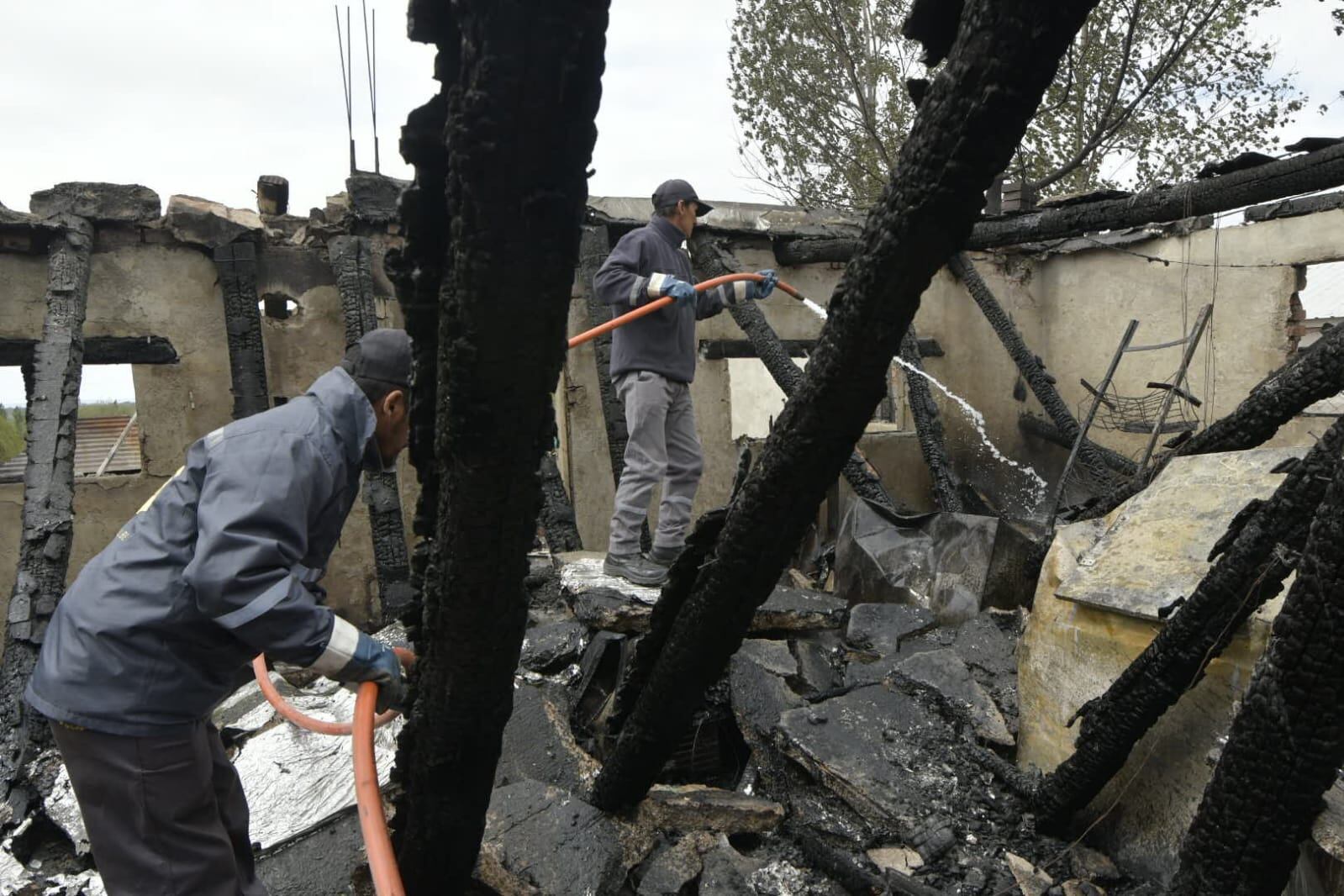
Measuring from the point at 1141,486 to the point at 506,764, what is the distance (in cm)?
307

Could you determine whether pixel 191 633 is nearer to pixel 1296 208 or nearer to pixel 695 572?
pixel 695 572

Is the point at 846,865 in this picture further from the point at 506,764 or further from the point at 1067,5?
the point at 1067,5

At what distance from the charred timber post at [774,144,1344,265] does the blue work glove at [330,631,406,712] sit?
2.85 meters

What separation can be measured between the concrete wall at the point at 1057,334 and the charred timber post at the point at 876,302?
5366 millimetres

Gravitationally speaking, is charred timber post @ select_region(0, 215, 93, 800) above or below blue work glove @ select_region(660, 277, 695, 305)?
below

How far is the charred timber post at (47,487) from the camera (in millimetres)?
3699

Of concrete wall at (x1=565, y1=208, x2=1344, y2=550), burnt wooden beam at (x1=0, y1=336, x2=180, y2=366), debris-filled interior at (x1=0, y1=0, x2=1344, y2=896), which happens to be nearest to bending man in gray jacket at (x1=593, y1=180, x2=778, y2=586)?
debris-filled interior at (x1=0, y1=0, x2=1344, y2=896)

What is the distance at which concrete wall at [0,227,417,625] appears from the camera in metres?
5.90

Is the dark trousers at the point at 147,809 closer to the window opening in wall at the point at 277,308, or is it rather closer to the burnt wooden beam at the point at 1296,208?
the window opening in wall at the point at 277,308

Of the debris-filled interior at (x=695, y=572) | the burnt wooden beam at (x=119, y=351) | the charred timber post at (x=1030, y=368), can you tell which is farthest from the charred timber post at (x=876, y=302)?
the charred timber post at (x=1030, y=368)

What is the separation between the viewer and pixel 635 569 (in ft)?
14.2

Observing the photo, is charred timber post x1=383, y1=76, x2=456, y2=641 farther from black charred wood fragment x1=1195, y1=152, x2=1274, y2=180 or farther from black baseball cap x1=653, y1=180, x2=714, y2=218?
black charred wood fragment x1=1195, y1=152, x2=1274, y2=180

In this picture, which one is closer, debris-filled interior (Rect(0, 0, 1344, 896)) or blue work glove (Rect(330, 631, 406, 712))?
debris-filled interior (Rect(0, 0, 1344, 896))

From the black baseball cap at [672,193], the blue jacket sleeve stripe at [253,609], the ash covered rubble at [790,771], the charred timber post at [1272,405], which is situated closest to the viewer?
the blue jacket sleeve stripe at [253,609]
